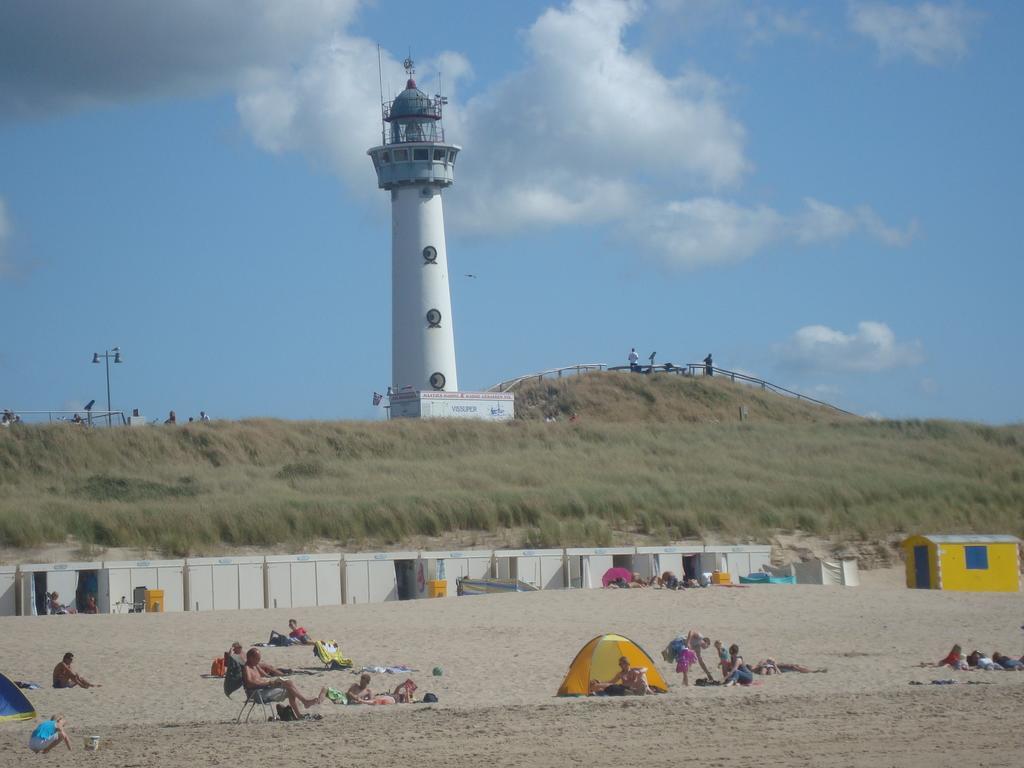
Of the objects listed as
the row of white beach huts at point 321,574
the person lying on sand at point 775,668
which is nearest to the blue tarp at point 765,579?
the row of white beach huts at point 321,574

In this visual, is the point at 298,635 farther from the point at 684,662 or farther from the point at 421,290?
the point at 421,290

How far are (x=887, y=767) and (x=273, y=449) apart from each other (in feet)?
82.6

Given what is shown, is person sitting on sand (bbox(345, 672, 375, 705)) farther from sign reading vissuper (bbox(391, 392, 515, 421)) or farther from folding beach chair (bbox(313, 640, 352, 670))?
sign reading vissuper (bbox(391, 392, 515, 421))

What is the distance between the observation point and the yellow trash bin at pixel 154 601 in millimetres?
20359

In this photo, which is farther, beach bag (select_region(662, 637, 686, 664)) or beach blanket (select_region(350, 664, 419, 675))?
beach blanket (select_region(350, 664, 419, 675))

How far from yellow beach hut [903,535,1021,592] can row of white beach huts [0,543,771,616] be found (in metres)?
2.68

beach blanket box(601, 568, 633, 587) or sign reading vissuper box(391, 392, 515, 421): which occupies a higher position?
sign reading vissuper box(391, 392, 515, 421)

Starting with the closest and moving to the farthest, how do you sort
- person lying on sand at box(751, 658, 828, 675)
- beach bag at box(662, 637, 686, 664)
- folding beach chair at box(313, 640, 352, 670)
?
beach bag at box(662, 637, 686, 664), person lying on sand at box(751, 658, 828, 675), folding beach chair at box(313, 640, 352, 670)

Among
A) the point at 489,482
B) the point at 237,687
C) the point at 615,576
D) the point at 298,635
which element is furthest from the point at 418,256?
the point at 237,687

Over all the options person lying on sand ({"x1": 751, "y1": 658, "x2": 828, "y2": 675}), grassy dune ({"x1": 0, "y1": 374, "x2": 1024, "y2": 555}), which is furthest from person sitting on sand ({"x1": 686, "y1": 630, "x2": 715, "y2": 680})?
grassy dune ({"x1": 0, "y1": 374, "x2": 1024, "y2": 555})

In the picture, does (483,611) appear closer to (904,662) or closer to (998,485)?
(904,662)

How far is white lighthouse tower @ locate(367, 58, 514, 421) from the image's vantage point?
125 ft

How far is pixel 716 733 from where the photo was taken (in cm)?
1153

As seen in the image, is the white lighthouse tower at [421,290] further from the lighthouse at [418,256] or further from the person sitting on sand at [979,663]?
the person sitting on sand at [979,663]
